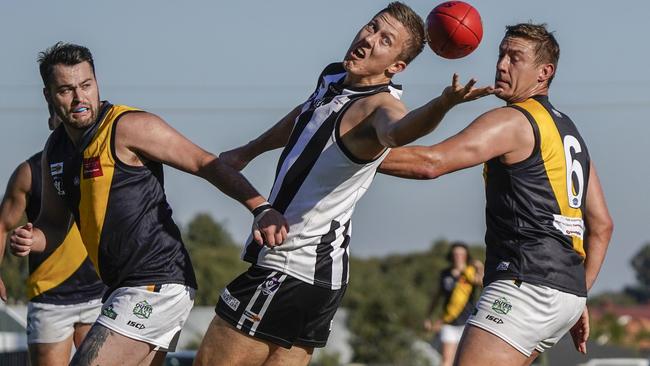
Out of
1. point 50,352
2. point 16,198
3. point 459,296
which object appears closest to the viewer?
point 16,198

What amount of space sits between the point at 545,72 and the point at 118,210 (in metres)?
2.61

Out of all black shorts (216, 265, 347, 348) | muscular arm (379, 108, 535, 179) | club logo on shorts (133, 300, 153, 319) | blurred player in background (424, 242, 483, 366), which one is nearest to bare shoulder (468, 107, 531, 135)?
muscular arm (379, 108, 535, 179)

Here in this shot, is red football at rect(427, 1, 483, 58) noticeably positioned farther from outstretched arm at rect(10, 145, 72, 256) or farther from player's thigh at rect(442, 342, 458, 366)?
player's thigh at rect(442, 342, 458, 366)

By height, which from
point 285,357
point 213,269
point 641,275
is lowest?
point 641,275

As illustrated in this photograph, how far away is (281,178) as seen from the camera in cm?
648

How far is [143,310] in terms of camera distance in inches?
263

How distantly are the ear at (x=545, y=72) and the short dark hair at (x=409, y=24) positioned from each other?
2.66 ft

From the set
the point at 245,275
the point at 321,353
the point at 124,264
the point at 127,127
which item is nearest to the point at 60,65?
the point at 127,127

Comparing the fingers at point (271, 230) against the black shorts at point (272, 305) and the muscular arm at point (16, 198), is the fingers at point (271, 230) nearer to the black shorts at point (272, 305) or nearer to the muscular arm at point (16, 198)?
the black shorts at point (272, 305)

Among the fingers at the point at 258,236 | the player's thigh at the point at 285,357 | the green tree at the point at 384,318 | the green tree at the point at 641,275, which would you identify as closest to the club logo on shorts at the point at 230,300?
the player's thigh at the point at 285,357

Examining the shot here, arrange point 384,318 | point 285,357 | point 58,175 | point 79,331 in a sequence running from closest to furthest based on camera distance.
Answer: point 285,357
point 58,175
point 79,331
point 384,318

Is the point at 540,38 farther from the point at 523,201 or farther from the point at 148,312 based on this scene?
the point at 148,312

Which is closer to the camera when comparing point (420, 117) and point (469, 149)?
point (420, 117)

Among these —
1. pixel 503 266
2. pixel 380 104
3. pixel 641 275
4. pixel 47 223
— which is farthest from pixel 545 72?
pixel 641 275
